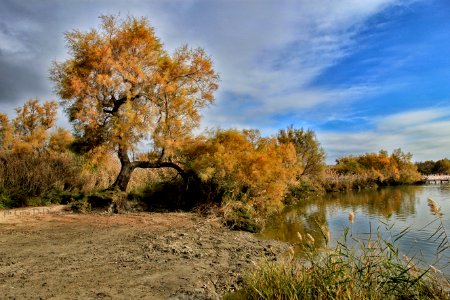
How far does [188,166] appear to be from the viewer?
15219mm

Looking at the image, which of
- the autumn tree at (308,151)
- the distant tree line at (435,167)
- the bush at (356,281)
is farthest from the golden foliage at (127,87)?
the distant tree line at (435,167)

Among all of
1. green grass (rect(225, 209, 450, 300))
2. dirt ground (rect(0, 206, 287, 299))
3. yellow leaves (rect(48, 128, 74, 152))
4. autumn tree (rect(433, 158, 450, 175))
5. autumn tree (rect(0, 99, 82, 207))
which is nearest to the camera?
green grass (rect(225, 209, 450, 300))

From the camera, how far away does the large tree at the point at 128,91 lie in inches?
544

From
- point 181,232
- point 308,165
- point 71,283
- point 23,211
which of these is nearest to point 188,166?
point 181,232

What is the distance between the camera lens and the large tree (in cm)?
1382

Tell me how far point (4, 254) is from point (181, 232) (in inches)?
174

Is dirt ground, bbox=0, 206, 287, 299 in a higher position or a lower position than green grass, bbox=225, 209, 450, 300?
lower

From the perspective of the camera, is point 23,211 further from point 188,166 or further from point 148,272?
point 148,272

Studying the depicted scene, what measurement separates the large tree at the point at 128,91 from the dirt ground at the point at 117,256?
3463mm

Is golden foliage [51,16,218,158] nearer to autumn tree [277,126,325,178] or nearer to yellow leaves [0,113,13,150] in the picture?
yellow leaves [0,113,13,150]

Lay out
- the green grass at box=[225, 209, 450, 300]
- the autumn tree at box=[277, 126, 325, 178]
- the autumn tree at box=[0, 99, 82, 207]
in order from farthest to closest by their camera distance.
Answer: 1. the autumn tree at box=[277, 126, 325, 178]
2. the autumn tree at box=[0, 99, 82, 207]
3. the green grass at box=[225, 209, 450, 300]

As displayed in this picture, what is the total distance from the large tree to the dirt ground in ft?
11.4

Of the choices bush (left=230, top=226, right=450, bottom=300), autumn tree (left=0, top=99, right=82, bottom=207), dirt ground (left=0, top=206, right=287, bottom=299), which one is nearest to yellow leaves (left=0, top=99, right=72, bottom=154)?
autumn tree (left=0, top=99, right=82, bottom=207)

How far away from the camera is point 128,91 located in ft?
47.0
